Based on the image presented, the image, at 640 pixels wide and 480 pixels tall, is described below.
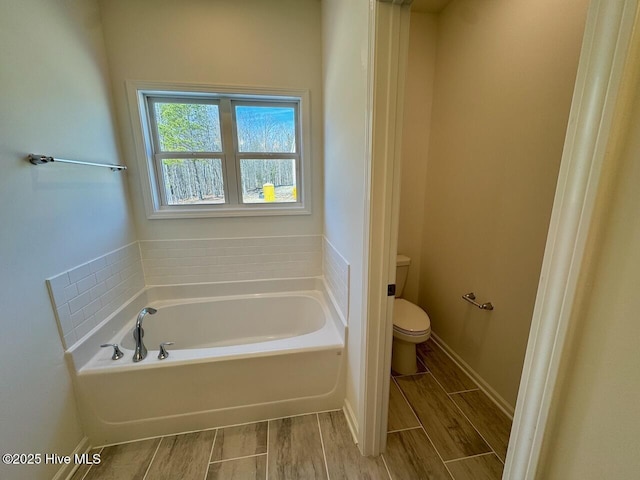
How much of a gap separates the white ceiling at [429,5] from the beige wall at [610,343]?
2.11 meters

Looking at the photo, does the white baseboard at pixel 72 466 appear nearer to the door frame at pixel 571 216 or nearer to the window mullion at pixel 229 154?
the window mullion at pixel 229 154

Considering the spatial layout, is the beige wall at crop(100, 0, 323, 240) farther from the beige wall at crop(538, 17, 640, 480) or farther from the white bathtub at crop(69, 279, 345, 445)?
the beige wall at crop(538, 17, 640, 480)

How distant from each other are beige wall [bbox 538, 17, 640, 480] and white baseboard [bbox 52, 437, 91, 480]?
77.3 inches

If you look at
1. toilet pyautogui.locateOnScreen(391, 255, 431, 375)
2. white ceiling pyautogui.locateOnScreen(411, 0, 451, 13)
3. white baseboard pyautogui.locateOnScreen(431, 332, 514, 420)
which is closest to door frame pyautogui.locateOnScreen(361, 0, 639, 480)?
toilet pyautogui.locateOnScreen(391, 255, 431, 375)

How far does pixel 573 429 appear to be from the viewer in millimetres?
439

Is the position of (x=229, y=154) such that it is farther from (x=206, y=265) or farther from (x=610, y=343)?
(x=610, y=343)

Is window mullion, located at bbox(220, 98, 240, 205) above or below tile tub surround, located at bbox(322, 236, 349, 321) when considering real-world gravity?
above

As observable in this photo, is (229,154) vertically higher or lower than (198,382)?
higher

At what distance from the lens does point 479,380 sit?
5.88ft

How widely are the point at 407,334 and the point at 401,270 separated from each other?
23.1 inches

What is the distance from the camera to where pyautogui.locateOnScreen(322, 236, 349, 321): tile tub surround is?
157 cm

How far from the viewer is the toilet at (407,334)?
1771 millimetres

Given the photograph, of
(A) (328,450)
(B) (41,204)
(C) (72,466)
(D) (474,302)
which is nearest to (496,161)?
(D) (474,302)

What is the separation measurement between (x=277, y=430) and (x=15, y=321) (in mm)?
1345
